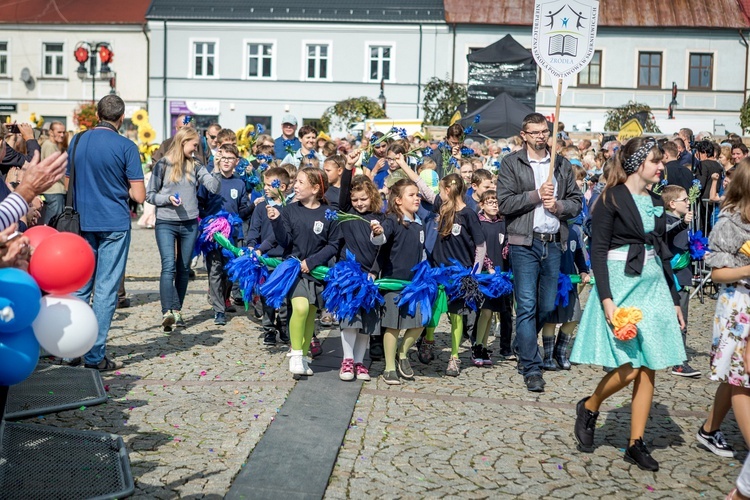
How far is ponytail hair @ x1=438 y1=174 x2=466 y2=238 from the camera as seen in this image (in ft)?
27.6

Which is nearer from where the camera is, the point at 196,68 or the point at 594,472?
the point at 594,472

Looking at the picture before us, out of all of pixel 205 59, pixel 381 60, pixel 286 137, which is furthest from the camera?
pixel 205 59

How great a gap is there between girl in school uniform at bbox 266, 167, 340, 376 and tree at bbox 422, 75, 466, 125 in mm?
31698

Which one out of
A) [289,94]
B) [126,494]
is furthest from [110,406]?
[289,94]

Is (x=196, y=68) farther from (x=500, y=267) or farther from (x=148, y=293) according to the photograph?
(x=500, y=267)

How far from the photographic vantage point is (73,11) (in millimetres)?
49312

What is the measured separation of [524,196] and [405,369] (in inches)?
68.9

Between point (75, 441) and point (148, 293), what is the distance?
21.8 feet

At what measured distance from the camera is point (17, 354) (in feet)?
13.9

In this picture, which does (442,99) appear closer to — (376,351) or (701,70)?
(701,70)

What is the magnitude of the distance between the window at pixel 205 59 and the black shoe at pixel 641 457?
44.5 m

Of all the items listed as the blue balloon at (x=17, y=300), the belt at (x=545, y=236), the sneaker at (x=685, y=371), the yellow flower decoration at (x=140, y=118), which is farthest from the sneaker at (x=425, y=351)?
the yellow flower decoration at (x=140, y=118)

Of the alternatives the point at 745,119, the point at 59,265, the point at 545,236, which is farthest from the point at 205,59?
the point at 59,265

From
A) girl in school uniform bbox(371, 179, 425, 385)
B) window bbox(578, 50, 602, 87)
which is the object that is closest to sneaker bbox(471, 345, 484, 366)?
girl in school uniform bbox(371, 179, 425, 385)
